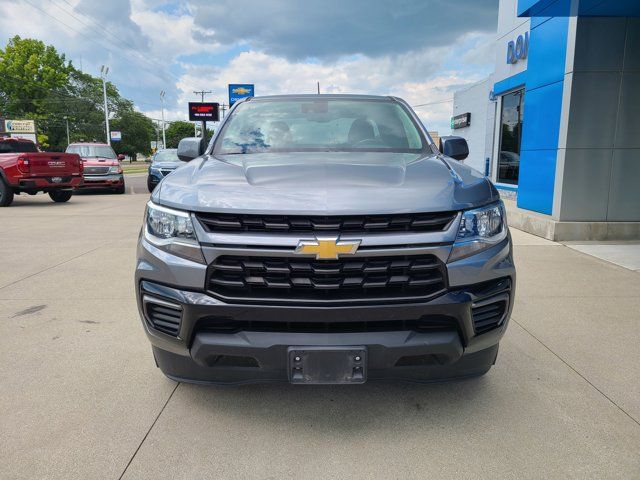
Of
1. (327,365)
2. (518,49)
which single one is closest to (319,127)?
(327,365)

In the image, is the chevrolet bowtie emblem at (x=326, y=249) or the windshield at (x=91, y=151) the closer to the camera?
the chevrolet bowtie emblem at (x=326, y=249)

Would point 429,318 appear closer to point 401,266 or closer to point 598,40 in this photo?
point 401,266

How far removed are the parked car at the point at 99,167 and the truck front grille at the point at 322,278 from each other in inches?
634

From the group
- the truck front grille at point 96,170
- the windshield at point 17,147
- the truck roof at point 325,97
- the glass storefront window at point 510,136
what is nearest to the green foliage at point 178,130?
the truck front grille at point 96,170

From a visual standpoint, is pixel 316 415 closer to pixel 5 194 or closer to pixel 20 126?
pixel 5 194

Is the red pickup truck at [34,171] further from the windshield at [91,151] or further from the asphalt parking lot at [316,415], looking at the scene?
the asphalt parking lot at [316,415]

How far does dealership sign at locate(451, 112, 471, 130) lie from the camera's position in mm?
20234

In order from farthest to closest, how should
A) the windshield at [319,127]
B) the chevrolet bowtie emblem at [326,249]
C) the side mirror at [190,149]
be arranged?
the side mirror at [190,149] < the windshield at [319,127] < the chevrolet bowtie emblem at [326,249]

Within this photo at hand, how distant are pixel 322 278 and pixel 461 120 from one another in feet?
67.3

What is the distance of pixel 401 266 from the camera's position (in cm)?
212

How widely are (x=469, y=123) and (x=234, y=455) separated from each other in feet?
66.2

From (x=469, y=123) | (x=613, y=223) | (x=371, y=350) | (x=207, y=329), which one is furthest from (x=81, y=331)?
(x=469, y=123)

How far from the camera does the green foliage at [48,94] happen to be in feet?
178

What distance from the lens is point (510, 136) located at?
52.6 ft
